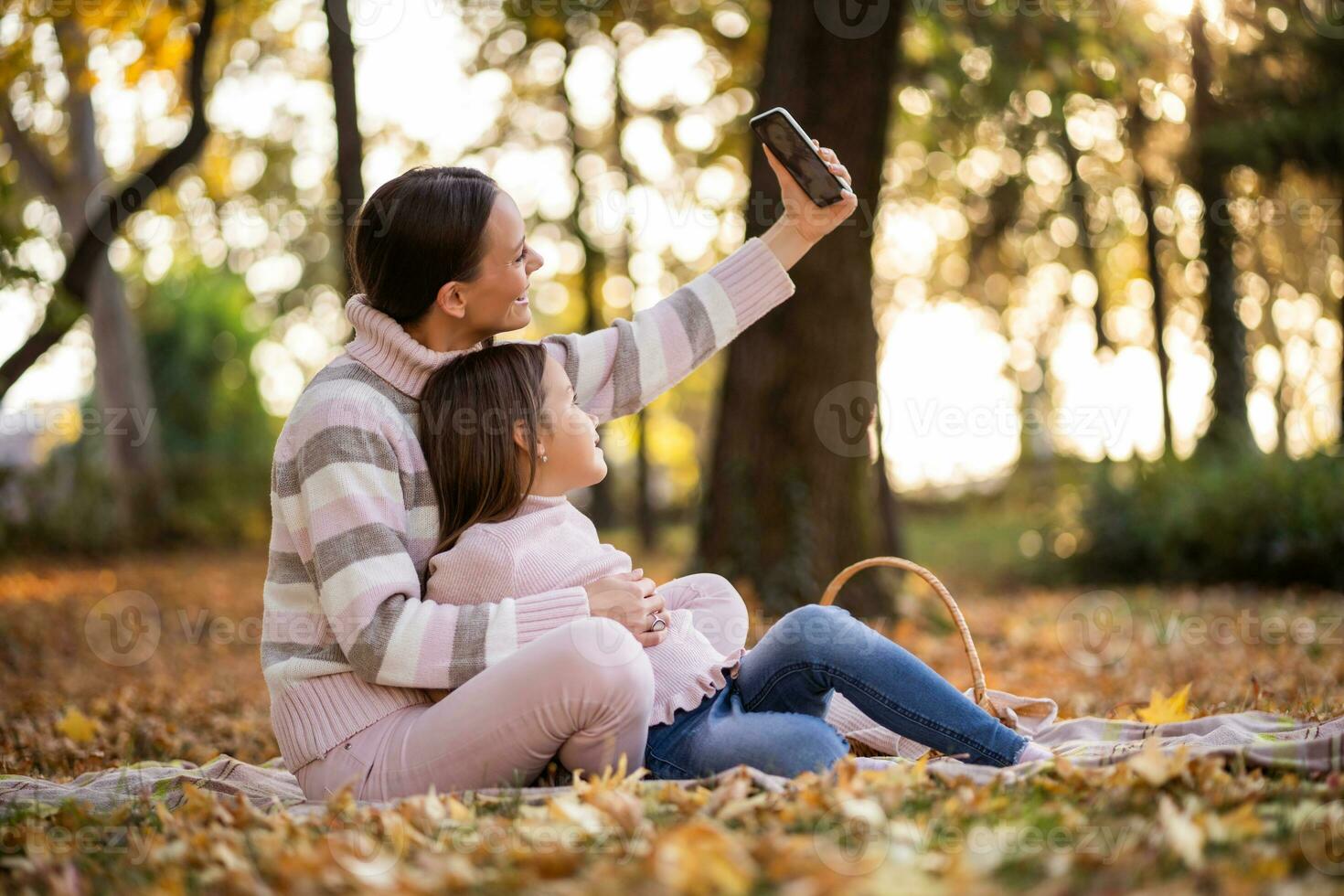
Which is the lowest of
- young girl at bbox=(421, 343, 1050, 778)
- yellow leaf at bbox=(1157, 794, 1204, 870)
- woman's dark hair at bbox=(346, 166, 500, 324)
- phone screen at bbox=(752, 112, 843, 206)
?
yellow leaf at bbox=(1157, 794, 1204, 870)

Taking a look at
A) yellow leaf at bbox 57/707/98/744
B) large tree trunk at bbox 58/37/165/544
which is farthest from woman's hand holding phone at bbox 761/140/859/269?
large tree trunk at bbox 58/37/165/544

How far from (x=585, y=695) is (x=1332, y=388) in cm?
1892

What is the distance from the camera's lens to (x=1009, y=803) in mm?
2373

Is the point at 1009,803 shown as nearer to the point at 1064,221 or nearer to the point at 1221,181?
the point at 1221,181

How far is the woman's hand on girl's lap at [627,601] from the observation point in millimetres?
2633

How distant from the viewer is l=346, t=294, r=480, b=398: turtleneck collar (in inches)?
114

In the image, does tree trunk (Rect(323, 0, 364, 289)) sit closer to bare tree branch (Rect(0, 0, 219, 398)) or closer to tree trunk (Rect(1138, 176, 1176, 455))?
bare tree branch (Rect(0, 0, 219, 398))

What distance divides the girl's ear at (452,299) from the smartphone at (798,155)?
89cm

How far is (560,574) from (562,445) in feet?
1.05

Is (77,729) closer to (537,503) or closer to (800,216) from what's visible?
(537,503)

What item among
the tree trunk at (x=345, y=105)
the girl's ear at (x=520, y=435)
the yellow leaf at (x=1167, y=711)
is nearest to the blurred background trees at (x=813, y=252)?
the tree trunk at (x=345, y=105)

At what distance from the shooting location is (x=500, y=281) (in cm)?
296

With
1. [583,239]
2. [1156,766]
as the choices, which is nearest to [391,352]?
[1156,766]

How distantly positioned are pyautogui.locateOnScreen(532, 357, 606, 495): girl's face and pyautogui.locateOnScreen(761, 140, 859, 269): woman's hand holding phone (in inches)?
32.4
